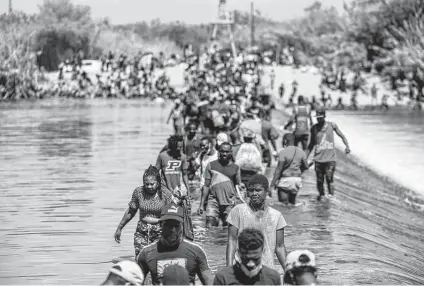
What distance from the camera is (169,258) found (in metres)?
7.35

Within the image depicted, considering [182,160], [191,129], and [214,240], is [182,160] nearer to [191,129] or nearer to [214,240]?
[214,240]

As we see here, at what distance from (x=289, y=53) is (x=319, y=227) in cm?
10181

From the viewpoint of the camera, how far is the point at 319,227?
1546 cm

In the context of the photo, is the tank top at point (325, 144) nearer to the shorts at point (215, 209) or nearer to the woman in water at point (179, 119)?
the shorts at point (215, 209)

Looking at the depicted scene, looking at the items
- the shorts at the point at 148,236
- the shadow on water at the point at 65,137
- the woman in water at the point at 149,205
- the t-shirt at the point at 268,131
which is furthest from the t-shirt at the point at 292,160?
the shadow on water at the point at 65,137

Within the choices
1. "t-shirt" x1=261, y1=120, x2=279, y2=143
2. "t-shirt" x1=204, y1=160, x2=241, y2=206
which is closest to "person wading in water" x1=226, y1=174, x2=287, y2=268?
"t-shirt" x1=204, y1=160, x2=241, y2=206

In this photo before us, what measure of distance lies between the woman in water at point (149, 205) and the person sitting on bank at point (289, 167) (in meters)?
5.64

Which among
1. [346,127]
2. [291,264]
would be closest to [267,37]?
[346,127]

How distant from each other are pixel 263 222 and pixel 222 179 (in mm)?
4450

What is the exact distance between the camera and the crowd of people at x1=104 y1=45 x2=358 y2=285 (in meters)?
6.64

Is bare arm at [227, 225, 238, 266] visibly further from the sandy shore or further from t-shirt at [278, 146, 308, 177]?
the sandy shore

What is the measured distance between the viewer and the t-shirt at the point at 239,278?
664cm

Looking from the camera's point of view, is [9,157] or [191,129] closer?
[191,129]

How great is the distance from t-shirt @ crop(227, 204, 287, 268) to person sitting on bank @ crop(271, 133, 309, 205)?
264 inches
